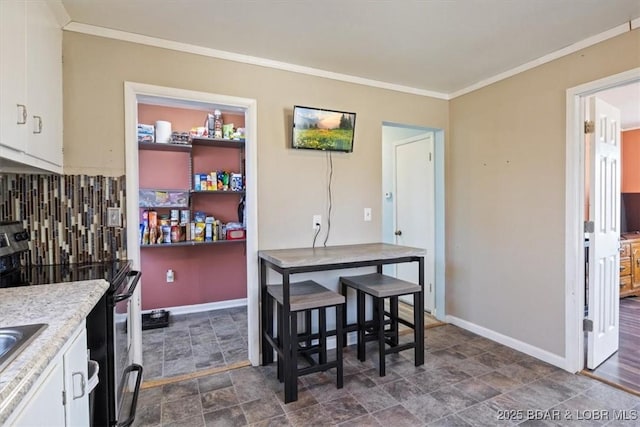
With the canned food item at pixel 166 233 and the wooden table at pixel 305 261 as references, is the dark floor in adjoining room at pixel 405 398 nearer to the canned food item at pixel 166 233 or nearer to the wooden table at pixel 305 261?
the wooden table at pixel 305 261

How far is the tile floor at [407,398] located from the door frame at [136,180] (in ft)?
1.18

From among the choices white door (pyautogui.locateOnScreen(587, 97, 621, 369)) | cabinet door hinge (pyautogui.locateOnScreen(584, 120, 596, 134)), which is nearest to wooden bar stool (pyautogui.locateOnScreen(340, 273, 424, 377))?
white door (pyautogui.locateOnScreen(587, 97, 621, 369))

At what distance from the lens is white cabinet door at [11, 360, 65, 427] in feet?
2.43

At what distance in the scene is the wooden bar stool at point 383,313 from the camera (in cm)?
233

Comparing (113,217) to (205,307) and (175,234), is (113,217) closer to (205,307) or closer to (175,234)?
(175,234)

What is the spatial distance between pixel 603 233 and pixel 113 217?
3.44m

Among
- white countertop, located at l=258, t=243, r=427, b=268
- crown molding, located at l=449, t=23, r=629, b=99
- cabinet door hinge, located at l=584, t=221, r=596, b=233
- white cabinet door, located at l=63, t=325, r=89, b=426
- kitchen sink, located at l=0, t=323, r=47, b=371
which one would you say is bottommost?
white cabinet door, located at l=63, t=325, r=89, b=426

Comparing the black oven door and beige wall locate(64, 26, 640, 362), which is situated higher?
beige wall locate(64, 26, 640, 362)

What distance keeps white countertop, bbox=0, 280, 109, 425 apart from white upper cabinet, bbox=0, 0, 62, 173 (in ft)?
1.88

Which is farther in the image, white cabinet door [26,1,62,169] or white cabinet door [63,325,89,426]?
white cabinet door [26,1,62,169]

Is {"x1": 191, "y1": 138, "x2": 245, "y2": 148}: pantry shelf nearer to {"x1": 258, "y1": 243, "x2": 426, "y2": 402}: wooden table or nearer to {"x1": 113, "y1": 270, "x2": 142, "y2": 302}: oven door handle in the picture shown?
{"x1": 258, "y1": 243, "x2": 426, "y2": 402}: wooden table

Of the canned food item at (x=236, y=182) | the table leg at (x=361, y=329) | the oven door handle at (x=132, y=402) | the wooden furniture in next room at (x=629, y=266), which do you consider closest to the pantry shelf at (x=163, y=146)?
the canned food item at (x=236, y=182)

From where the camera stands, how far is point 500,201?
9.25 ft

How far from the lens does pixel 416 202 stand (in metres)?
3.73
